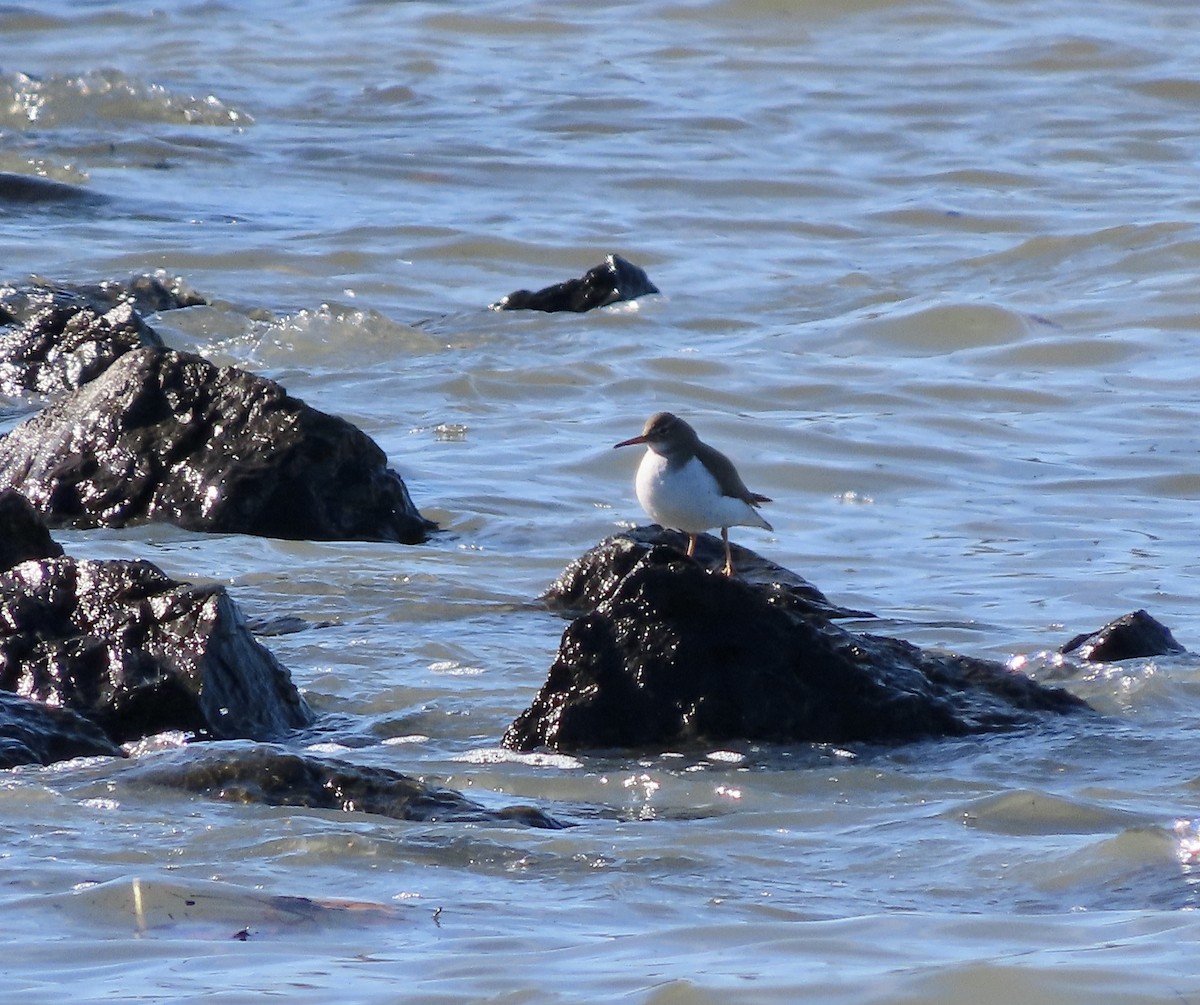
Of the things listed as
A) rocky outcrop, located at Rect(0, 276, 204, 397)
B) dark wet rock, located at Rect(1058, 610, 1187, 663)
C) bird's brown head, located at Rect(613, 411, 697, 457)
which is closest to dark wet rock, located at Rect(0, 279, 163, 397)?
rocky outcrop, located at Rect(0, 276, 204, 397)

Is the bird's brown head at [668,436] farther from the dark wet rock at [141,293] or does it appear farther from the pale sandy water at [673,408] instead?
the dark wet rock at [141,293]

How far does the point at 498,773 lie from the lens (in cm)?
541

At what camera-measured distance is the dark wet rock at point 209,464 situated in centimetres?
823

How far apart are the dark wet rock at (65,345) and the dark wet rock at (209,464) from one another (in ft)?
6.40

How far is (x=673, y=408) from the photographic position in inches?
428

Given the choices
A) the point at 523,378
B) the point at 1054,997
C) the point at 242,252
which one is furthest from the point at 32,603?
the point at 242,252

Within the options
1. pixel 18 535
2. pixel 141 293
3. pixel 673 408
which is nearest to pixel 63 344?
pixel 141 293

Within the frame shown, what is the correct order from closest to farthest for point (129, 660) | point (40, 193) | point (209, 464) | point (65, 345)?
point (129, 660), point (209, 464), point (65, 345), point (40, 193)

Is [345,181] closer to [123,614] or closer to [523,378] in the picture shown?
[523,378]

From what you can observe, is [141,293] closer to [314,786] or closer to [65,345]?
[65,345]

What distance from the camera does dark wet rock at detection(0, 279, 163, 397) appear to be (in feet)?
35.3

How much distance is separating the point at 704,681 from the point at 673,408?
522 centimetres

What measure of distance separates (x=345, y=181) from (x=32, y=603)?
11449 millimetres

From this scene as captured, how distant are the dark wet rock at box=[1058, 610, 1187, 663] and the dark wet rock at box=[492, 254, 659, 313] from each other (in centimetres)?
670
